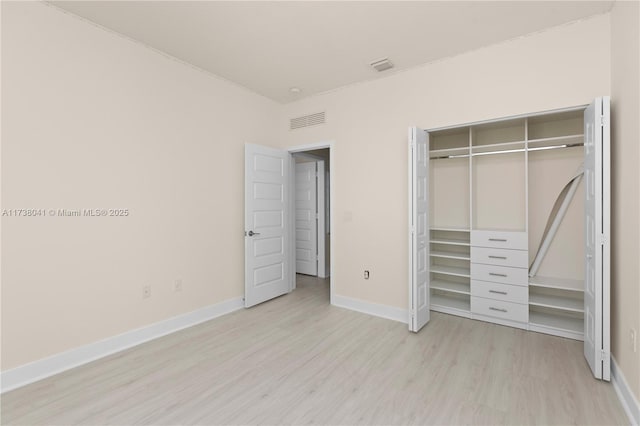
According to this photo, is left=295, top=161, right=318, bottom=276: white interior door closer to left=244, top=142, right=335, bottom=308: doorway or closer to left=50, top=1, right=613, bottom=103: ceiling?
left=244, top=142, right=335, bottom=308: doorway

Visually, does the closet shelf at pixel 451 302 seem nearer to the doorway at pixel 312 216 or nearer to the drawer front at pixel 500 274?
the drawer front at pixel 500 274

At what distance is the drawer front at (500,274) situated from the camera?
322cm

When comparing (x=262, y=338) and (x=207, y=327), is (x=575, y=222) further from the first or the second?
(x=207, y=327)

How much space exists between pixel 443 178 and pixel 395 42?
1.92m

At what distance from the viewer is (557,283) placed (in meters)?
3.18

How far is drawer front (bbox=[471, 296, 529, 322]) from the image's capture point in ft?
10.5

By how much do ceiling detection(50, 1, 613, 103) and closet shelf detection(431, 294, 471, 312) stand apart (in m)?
2.82

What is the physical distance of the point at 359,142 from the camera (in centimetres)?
388

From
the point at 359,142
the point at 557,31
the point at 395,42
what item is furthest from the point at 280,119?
the point at 557,31

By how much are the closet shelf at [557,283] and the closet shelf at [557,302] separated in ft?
0.51

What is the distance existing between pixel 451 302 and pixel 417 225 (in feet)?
4.54

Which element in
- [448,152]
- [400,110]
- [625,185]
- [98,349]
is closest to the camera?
[625,185]

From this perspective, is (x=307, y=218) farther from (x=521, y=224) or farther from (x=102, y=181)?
(x=102, y=181)

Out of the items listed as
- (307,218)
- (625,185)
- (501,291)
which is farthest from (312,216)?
(625,185)
